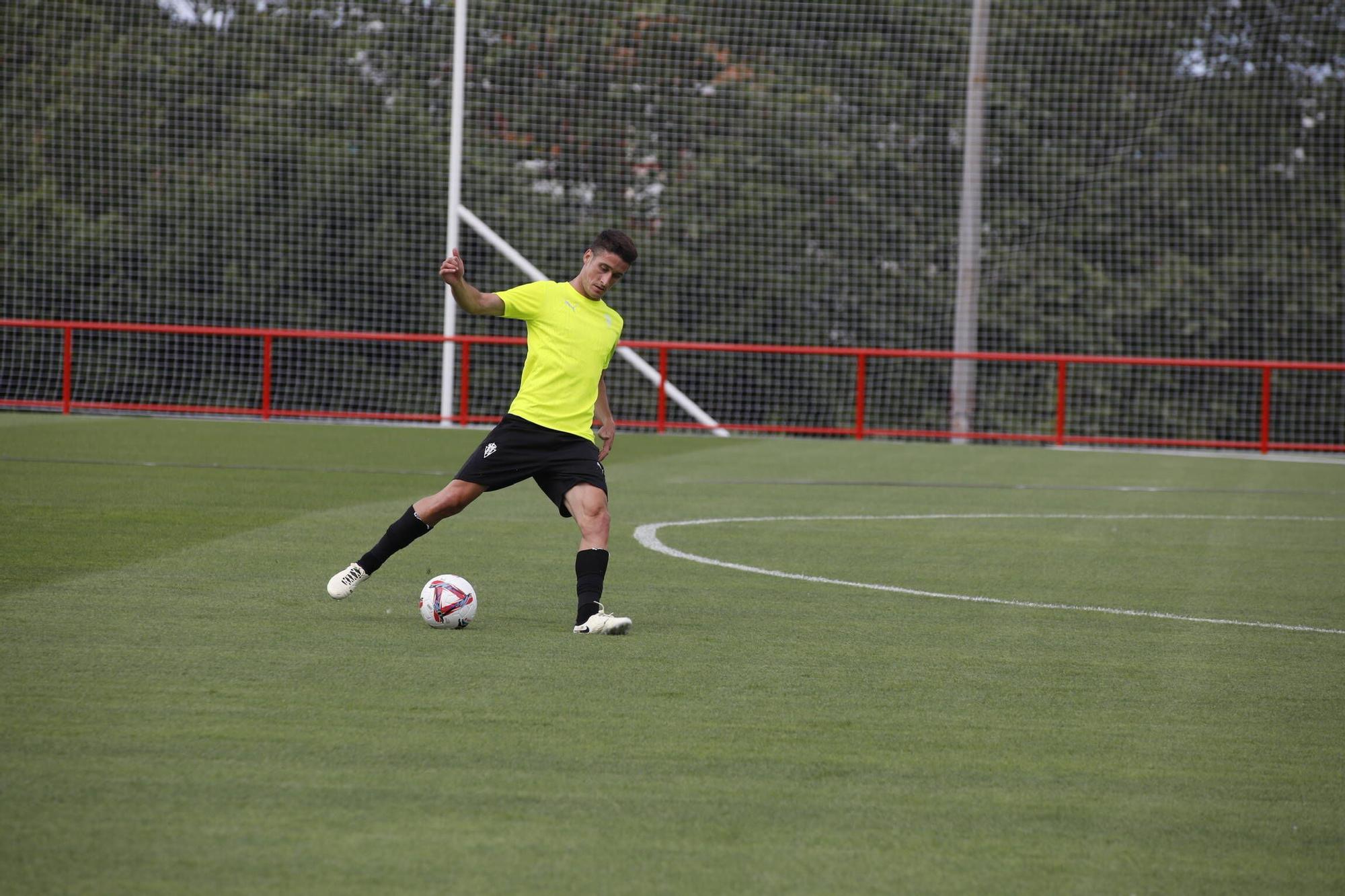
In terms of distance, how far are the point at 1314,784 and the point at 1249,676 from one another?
1.63m

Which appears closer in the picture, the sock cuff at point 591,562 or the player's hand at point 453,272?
the player's hand at point 453,272

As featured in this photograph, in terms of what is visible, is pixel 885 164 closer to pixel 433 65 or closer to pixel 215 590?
pixel 433 65

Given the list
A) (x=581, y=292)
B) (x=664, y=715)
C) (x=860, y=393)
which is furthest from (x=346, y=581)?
(x=860, y=393)

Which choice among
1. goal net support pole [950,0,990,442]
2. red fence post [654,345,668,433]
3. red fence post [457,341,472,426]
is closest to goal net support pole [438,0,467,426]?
red fence post [457,341,472,426]

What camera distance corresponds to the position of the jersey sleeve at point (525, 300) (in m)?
6.89

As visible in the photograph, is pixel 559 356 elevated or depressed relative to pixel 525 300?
depressed

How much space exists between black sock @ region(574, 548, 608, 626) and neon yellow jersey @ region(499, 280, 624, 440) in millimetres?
548

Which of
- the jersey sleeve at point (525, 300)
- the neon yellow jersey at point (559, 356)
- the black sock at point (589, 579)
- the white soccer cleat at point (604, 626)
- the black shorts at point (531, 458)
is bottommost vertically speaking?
the white soccer cleat at point (604, 626)

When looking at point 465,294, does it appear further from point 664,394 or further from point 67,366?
point 67,366

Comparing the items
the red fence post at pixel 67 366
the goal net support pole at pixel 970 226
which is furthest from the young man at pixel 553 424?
the red fence post at pixel 67 366

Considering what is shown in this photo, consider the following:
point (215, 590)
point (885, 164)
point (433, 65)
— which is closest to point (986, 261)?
point (885, 164)

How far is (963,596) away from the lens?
8055 mm

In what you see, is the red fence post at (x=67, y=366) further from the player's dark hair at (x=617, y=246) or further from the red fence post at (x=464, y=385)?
the player's dark hair at (x=617, y=246)

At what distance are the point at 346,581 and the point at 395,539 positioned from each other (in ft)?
0.89
